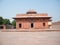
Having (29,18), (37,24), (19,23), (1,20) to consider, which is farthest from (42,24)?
(1,20)

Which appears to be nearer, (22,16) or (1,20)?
(22,16)

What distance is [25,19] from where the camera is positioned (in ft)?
66.6

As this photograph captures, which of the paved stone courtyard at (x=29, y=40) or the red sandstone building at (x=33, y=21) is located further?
the red sandstone building at (x=33, y=21)

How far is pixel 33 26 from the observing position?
67.1 feet

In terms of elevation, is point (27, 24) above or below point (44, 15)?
below

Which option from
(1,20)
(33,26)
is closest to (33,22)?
(33,26)

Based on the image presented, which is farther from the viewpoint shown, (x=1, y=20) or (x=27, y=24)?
(x=1, y=20)

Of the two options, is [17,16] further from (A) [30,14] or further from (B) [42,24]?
(B) [42,24]

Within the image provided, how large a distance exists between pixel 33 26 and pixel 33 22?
581 mm

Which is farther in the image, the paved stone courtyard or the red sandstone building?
the red sandstone building

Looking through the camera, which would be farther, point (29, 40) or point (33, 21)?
point (33, 21)

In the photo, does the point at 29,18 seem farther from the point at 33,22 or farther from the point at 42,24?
the point at 42,24

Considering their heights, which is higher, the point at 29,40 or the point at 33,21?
the point at 33,21

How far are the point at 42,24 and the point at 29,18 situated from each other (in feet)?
6.76
